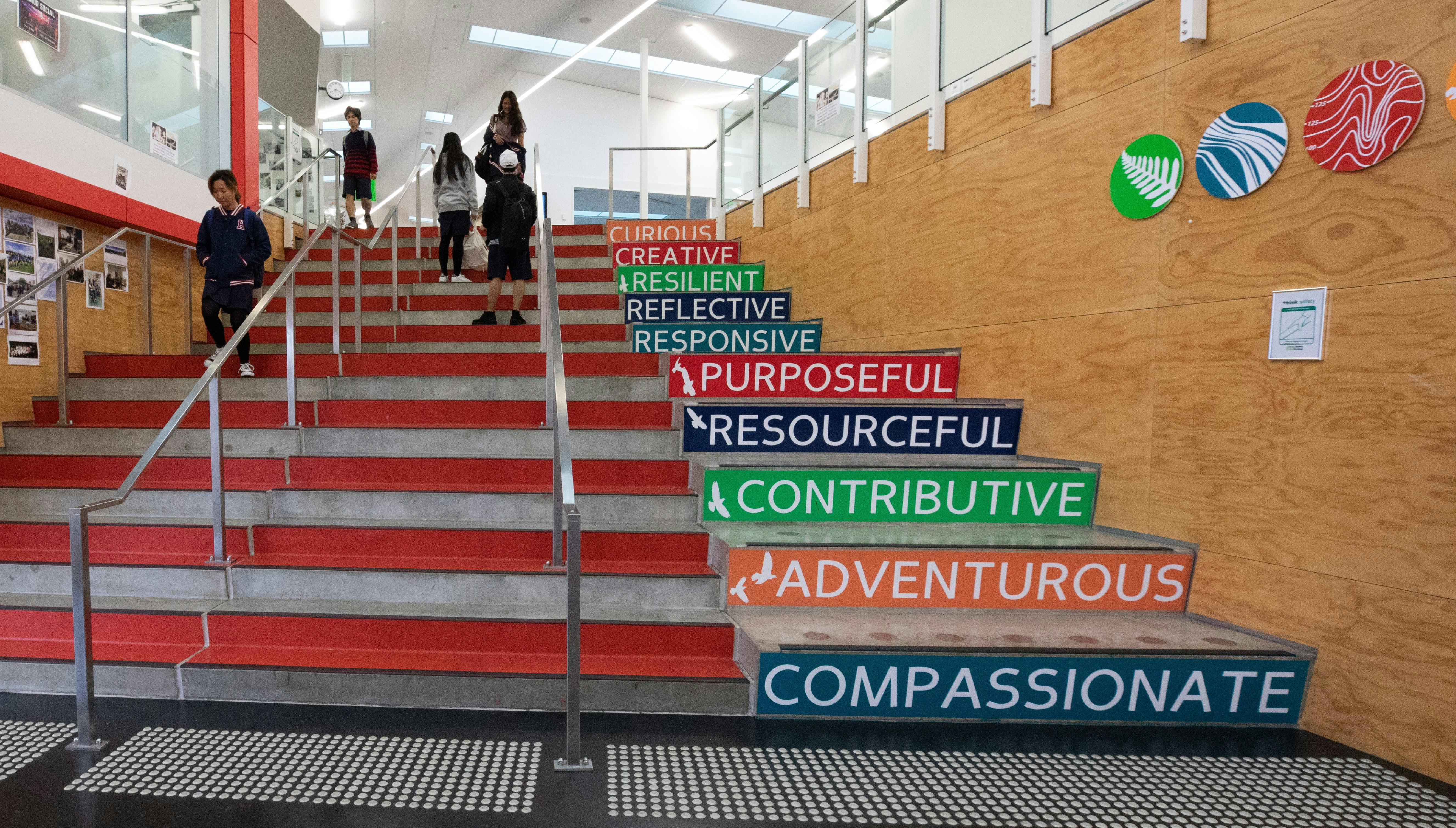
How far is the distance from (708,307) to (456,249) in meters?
2.03

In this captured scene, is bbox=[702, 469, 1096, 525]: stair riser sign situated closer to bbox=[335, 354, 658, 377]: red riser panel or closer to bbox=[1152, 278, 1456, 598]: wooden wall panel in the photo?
bbox=[1152, 278, 1456, 598]: wooden wall panel

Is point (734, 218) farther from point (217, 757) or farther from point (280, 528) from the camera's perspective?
point (217, 757)

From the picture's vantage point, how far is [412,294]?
17.9 feet

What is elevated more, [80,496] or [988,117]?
[988,117]

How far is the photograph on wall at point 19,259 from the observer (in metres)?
3.62

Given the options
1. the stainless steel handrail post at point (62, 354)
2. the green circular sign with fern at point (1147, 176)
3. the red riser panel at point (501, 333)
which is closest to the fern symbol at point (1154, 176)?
the green circular sign with fern at point (1147, 176)

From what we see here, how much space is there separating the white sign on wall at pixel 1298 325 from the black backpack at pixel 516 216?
149 inches

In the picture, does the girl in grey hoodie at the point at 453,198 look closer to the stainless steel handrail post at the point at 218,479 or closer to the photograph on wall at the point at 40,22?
the photograph on wall at the point at 40,22

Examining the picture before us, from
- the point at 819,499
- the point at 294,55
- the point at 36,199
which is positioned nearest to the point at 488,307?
the point at 36,199

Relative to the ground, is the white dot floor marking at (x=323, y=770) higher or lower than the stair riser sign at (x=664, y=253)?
lower

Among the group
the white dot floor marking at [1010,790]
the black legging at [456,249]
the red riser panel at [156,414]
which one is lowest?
the white dot floor marking at [1010,790]

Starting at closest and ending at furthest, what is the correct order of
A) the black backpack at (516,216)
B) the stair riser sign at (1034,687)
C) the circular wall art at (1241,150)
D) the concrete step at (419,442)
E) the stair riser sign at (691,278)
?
1. the stair riser sign at (1034,687)
2. the circular wall art at (1241,150)
3. the concrete step at (419,442)
4. the black backpack at (516,216)
5. the stair riser sign at (691,278)

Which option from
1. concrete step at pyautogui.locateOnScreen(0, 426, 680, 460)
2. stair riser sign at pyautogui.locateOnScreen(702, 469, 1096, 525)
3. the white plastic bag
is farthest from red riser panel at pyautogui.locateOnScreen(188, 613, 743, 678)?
the white plastic bag

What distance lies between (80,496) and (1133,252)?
13.2 feet
